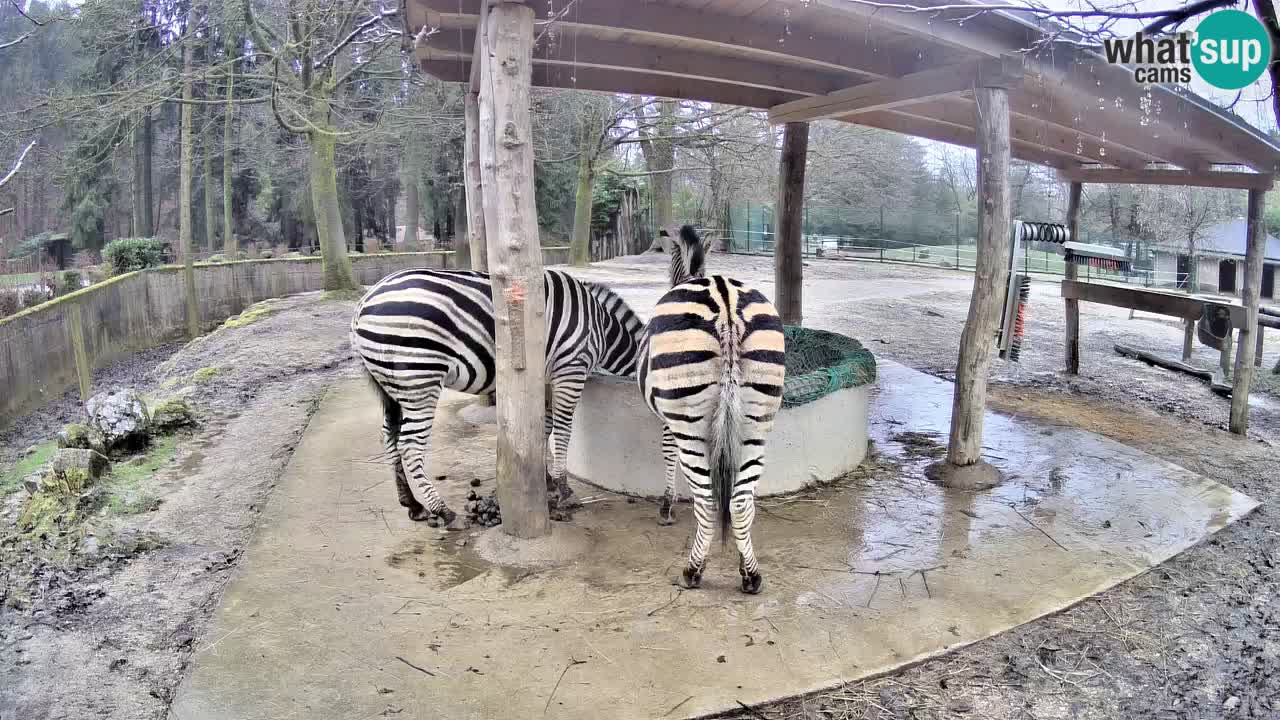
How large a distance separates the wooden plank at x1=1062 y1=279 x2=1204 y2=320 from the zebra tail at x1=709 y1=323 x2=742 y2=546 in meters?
6.41

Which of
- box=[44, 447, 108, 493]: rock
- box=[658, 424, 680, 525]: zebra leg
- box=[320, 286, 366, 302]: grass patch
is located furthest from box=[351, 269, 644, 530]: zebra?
box=[320, 286, 366, 302]: grass patch

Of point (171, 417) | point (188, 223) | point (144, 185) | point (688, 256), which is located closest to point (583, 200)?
point (188, 223)

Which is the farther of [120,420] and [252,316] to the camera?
[252,316]

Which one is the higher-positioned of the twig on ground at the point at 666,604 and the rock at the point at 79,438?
the rock at the point at 79,438

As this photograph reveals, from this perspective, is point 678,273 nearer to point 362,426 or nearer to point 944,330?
point 362,426

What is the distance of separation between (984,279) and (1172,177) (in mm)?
4825

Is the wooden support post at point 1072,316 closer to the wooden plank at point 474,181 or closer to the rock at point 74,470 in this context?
the wooden plank at point 474,181

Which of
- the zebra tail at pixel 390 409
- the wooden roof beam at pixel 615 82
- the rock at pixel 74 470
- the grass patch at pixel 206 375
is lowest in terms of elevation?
the rock at pixel 74 470

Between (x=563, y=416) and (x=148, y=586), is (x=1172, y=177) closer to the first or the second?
(x=563, y=416)

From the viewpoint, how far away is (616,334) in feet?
17.1

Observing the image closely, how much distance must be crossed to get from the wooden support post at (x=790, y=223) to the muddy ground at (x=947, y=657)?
7.59ft

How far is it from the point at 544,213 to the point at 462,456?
61.4 feet

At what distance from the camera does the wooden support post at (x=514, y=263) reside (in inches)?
155

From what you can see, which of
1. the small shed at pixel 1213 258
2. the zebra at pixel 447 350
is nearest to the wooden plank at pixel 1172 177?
the zebra at pixel 447 350
